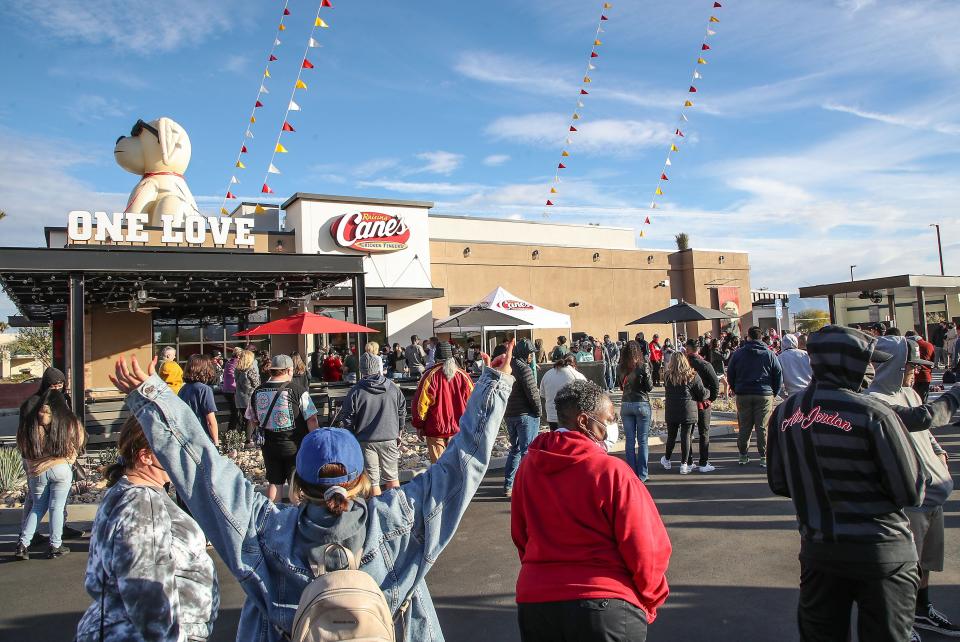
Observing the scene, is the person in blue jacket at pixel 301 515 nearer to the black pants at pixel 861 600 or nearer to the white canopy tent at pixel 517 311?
the black pants at pixel 861 600

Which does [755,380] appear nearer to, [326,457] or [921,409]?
[921,409]

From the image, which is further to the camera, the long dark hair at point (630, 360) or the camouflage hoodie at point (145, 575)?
the long dark hair at point (630, 360)

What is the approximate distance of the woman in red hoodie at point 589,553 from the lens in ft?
7.84

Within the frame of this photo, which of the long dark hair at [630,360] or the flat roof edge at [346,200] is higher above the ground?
the flat roof edge at [346,200]

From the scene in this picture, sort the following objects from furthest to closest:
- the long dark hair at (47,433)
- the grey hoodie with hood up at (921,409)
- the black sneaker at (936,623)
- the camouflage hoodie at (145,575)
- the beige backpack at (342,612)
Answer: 1. the long dark hair at (47,433)
2. the black sneaker at (936,623)
3. the grey hoodie with hood up at (921,409)
4. the camouflage hoodie at (145,575)
5. the beige backpack at (342,612)

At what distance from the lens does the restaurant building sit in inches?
518

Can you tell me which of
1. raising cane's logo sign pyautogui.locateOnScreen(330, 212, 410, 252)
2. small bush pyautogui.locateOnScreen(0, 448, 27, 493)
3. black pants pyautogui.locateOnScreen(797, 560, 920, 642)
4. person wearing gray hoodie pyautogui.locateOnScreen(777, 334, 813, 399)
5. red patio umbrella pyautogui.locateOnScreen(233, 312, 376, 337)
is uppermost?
raising cane's logo sign pyautogui.locateOnScreen(330, 212, 410, 252)

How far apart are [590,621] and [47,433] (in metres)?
5.57

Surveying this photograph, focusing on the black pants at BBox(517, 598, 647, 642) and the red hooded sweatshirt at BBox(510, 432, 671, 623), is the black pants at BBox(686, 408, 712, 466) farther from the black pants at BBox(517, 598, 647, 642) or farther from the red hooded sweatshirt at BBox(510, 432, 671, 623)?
the black pants at BBox(517, 598, 647, 642)

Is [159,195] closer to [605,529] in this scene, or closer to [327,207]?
[327,207]

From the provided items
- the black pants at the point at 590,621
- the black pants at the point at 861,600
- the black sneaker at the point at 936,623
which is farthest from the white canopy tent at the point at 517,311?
the black pants at the point at 590,621

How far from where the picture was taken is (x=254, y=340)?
23094mm

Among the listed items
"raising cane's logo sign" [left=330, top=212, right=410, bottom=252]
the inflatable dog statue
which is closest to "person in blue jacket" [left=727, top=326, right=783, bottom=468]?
"raising cane's logo sign" [left=330, top=212, right=410, bottom=252]

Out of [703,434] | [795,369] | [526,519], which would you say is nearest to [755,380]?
[795,369]
